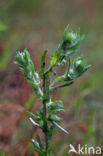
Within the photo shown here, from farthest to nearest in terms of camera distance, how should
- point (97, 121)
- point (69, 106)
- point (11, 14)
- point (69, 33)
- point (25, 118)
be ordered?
point (11, 14), point (69, 106), point (97, 121), point (25, 118), point (69, 33)

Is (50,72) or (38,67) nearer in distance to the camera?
(50,72)

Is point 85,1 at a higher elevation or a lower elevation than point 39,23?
higher

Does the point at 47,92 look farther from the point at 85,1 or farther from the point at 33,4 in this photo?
the point at 85,1

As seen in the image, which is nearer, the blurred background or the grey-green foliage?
the grey-green foliage

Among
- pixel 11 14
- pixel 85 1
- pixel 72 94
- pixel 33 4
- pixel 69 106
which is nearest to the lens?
pixel 69 106

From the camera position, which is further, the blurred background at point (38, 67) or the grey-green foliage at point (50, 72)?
the blurred background at point (38, 67)

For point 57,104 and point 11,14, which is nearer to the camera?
point 57,104

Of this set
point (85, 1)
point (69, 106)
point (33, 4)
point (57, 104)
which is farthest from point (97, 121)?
point (85, 1)

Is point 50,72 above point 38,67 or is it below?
below
